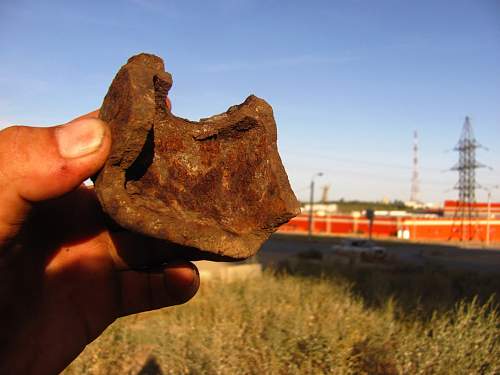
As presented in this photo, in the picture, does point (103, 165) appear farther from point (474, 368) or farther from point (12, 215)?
point (474, 368)

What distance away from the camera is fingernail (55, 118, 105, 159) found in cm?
165

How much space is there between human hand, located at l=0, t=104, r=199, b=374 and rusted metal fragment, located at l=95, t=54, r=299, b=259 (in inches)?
4.8

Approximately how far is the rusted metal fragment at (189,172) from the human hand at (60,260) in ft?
0.40

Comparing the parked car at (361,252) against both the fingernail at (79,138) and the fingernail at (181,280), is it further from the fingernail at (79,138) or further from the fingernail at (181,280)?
the fingernail at (79,138)

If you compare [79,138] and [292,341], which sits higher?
[79,138]

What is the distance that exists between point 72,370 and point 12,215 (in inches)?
149

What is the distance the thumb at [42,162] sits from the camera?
5.28ft

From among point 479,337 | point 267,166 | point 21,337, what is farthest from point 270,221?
point 479,337

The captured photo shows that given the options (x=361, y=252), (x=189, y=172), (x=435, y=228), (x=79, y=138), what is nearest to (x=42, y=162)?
(x=79, y=138)

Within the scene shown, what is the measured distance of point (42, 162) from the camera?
1.62 meters

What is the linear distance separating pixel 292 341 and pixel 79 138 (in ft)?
14.1

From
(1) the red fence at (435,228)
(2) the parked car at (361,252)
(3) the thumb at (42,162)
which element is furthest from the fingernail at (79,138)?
(1) the red fence at (435,228)

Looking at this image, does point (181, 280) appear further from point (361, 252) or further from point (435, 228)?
point (435, 228)

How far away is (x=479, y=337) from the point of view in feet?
17.1
